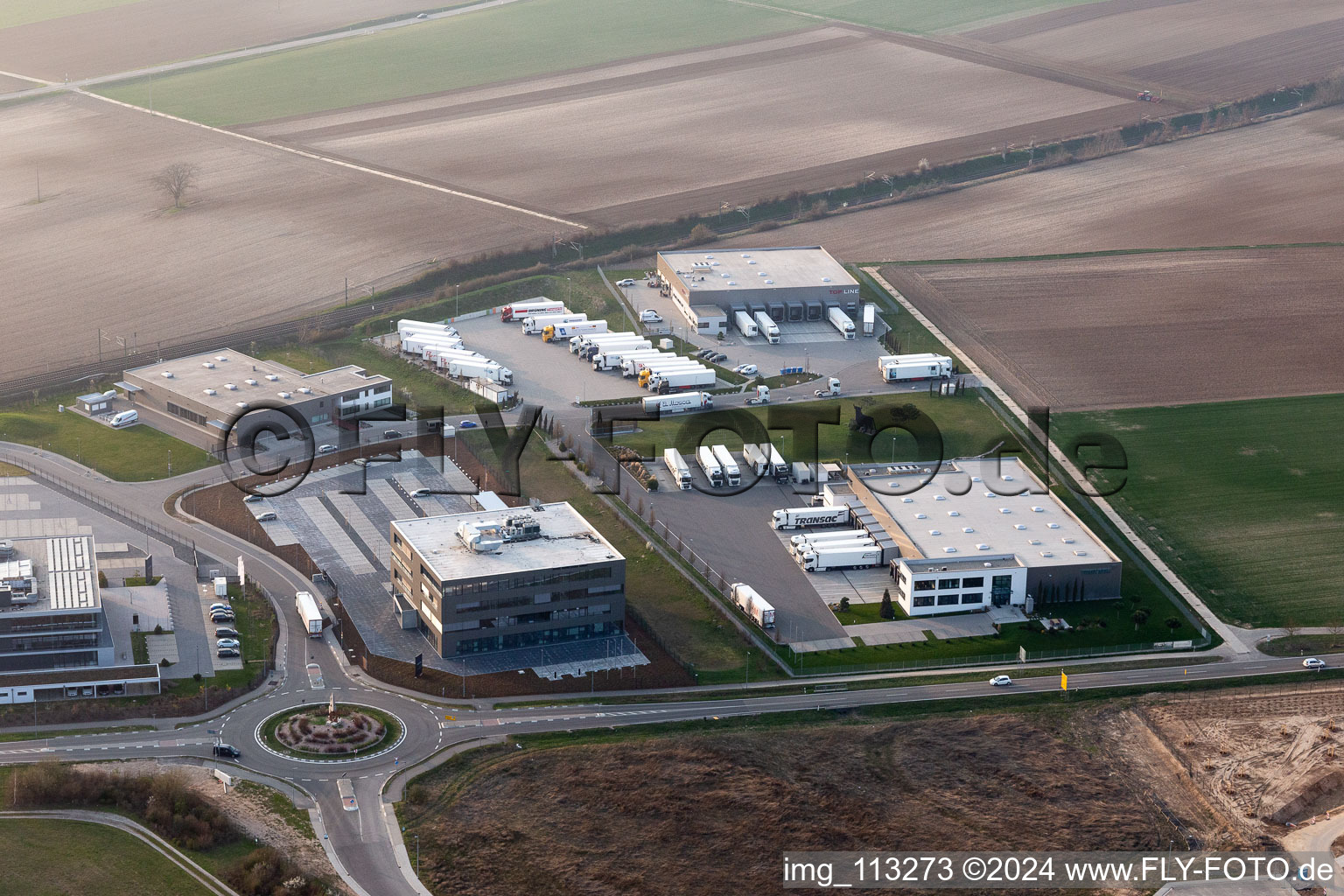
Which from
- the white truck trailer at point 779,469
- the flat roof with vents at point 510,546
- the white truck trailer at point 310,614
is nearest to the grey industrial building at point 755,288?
the white truck trailer at point 779,469

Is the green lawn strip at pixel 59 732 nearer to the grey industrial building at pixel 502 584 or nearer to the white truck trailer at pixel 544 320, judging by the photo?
the grey industrial building at pixel 502 584

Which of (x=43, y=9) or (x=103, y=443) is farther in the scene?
(x=43, y=9)

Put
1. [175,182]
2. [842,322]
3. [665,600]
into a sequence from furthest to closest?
[175,182], [842,322], [665,600]

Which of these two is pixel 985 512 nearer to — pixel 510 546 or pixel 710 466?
pixel 710 466

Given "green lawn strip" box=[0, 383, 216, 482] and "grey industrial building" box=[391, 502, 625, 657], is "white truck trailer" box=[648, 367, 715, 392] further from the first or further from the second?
"green lawn strip" box=[0, 383, 216, 482]

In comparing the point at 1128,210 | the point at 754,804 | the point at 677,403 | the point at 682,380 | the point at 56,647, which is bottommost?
the point at 754,804

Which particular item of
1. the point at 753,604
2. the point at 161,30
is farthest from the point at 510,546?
the point at 161,30

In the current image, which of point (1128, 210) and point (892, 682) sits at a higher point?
point (1128, 210)
